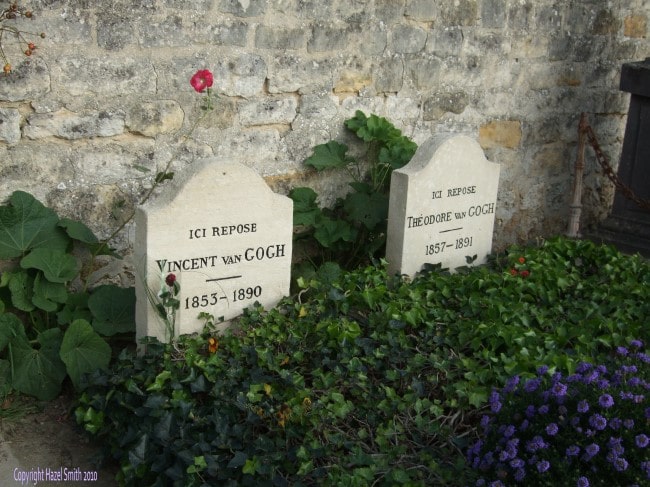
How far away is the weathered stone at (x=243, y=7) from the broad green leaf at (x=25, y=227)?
4.41ft

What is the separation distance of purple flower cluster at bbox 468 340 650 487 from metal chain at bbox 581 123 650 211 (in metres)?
3.35

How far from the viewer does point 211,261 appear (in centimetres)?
382

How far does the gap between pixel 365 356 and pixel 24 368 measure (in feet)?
4.67

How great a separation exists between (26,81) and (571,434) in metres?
2.68

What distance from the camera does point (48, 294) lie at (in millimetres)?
3854

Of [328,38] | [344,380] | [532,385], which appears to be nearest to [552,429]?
[532,385]

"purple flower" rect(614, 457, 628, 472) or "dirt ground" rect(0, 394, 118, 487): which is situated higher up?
"purple flower" rect(614, 457, 628, 472)

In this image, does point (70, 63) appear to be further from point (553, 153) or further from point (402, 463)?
point (553, 153)

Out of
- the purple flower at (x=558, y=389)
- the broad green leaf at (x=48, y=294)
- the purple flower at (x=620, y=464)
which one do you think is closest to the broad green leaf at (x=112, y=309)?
the broad green leaf at (x=48, y=294)

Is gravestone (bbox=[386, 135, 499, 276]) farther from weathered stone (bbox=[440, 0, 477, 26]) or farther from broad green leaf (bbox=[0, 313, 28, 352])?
broad green leaf (bbox=[0, 313, 28, 352])

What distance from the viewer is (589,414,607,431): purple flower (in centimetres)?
258

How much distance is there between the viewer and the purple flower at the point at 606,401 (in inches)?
103

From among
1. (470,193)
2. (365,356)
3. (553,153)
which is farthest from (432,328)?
(553,153)

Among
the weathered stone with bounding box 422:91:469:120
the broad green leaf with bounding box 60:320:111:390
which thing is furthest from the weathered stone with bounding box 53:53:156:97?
the weathered stone with bounding box 422:91:469:120
